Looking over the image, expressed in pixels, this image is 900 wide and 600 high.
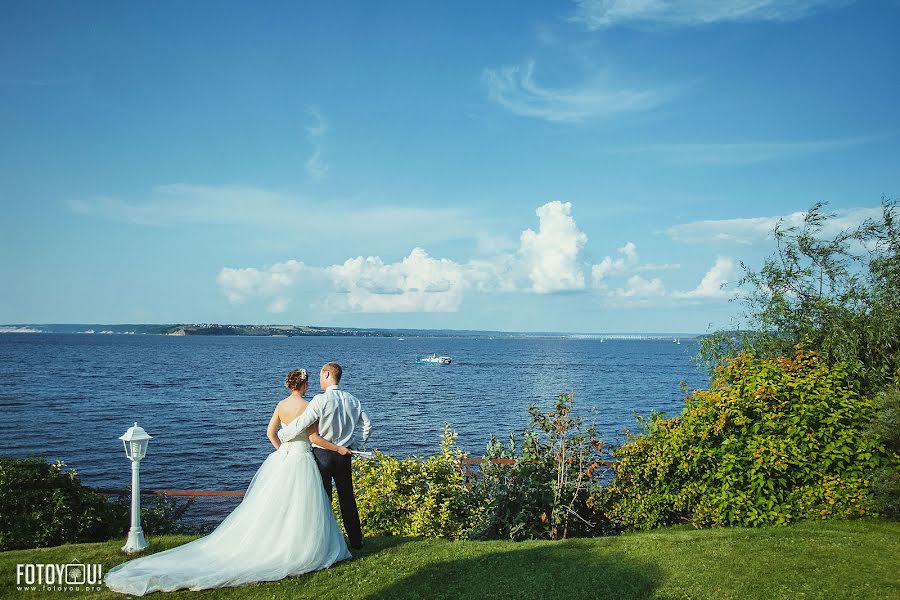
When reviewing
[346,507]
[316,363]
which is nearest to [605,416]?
[346,507]

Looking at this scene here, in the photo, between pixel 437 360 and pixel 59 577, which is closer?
pixel 59 577

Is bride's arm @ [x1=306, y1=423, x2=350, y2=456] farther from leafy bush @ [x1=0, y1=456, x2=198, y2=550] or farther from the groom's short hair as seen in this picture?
leafy bush @ [x1=0, y1=456, x2=198, y2=550]

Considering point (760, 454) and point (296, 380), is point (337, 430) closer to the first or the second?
point (296, 380)

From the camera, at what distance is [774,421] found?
9422mm

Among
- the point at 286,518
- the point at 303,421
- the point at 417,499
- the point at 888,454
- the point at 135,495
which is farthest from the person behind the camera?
the point at 417,499

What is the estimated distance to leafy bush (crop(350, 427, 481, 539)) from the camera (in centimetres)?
999

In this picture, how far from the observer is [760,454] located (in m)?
9.20

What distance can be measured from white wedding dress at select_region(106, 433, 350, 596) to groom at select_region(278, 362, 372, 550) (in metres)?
0.25

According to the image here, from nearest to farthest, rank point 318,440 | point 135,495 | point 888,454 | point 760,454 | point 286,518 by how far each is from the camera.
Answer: point 286,518
point 318,440
point 135,495
point 888,454
point 760,454

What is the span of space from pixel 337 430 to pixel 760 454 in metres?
5.94

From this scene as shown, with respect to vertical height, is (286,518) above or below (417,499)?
above

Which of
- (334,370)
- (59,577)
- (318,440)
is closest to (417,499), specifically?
(318,440)

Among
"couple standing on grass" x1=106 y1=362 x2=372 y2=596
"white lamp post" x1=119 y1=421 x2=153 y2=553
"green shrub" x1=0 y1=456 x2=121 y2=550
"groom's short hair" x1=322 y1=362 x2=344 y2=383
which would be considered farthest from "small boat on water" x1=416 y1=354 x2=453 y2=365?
"couple standing on grass" x1=106 y1=362 x2=372 y2=596

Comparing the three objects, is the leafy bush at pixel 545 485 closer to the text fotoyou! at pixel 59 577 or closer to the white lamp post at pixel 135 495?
the white lamp post at pixel 135 495
